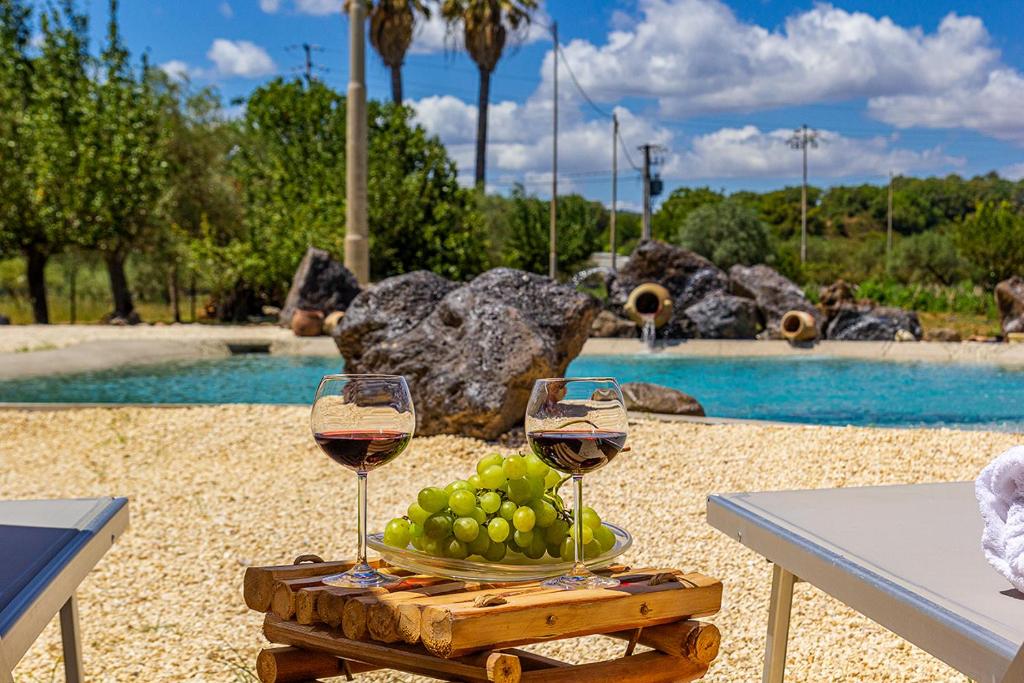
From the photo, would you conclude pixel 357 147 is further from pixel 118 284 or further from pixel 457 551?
pixel 457 551

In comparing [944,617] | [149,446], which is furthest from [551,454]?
[149,446]

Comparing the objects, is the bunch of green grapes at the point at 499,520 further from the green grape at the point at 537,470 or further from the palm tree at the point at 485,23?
the palm tree at the point at 485,23

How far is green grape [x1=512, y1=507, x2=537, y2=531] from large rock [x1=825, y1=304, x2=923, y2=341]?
14487mm

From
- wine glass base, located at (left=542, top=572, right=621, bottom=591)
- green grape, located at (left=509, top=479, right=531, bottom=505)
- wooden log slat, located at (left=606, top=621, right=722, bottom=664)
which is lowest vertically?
wooden log slat, located at (left=606, top=621, right=722, bottom=664)

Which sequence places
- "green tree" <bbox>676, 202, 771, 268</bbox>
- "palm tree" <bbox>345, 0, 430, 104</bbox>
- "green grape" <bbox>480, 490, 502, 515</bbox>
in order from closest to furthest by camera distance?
"green grape" <bbox>480, 490, 502, 515</bbox> → "palm tree" <bbox>345, 0, 430, 104</bbox> → "green tree" <bbox>676, 202, 771, 268</bbox>

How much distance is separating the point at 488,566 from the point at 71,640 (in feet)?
2.87

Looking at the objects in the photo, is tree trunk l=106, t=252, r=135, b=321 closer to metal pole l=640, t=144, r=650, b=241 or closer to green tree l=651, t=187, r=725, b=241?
metal pole l=640, t=144, r=650, b=241

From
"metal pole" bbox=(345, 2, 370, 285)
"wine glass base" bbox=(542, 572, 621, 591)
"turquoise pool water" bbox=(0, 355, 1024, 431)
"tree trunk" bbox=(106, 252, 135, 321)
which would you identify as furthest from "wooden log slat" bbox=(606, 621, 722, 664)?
"tree trunk" bbox=(106, 252, 135, 321)

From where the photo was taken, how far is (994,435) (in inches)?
213

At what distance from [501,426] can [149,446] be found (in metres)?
2.20

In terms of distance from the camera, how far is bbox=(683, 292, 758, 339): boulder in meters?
14.9

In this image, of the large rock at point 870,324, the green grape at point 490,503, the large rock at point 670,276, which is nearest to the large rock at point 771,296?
the large rock at point 870,324

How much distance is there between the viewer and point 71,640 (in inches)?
72.6

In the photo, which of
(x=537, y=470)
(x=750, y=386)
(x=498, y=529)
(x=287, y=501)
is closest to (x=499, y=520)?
(x=498, y=529)
